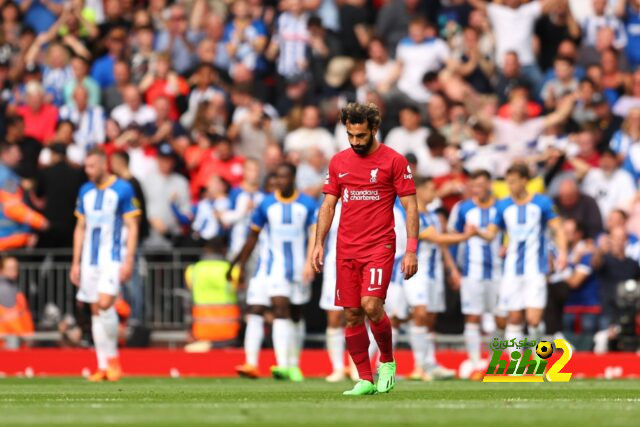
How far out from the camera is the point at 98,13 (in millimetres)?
28484

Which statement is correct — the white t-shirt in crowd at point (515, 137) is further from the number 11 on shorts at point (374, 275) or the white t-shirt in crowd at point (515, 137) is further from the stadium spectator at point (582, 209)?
the number 11 on shorts at point (374, 275)

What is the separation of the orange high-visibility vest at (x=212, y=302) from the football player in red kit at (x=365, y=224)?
7756mm

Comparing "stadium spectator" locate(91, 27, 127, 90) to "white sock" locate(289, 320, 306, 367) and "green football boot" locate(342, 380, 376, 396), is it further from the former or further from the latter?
"green football boot" locate(342, 380, 376, 396)

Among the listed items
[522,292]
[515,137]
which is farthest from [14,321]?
[515,137]

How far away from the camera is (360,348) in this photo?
14133 millimetres

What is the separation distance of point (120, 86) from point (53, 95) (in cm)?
112

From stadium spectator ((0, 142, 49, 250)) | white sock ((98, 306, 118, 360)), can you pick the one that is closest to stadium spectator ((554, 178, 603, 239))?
white sock ((98, 306, 118, 360))

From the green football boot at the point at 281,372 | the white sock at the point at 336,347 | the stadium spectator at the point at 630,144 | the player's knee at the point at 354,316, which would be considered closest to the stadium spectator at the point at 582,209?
the stadium spectator at the point at 630,144

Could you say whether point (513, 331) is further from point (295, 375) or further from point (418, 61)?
point (418, 61)

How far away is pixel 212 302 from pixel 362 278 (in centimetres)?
814

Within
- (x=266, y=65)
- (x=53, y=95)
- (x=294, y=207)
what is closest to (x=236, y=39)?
(x=266, y=65)

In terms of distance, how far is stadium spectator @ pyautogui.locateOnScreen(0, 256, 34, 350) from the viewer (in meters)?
22.2

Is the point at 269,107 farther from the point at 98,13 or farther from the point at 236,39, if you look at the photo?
the point at 98,13

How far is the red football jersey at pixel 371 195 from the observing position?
13836 millimetres
